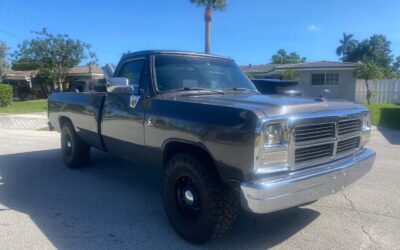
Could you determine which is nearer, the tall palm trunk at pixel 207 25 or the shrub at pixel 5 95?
the tall palm trunk at pixel 207 25

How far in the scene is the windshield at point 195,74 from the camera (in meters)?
4.45

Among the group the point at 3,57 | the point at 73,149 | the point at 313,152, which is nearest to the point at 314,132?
the point at 313,152


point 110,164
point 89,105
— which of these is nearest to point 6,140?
point 110,164

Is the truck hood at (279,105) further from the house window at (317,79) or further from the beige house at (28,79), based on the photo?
the beige house at (28,79)

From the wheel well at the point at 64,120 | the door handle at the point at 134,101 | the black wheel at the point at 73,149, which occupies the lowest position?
the black wheel at the point at 73,149

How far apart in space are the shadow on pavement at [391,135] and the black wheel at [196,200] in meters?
7.72

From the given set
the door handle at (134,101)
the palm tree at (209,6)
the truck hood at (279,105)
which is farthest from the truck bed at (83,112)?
the palm tree at (209,6)

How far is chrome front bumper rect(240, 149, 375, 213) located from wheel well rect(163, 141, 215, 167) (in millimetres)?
604

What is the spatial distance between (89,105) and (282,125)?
350 centimetres

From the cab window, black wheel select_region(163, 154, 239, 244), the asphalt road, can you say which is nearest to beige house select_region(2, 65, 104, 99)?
the asphalt road

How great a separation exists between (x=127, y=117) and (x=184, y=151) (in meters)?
1.13

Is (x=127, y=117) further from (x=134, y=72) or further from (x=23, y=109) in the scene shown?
(x=23, y=109)

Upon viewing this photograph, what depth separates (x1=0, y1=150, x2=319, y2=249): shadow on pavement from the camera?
146 inches

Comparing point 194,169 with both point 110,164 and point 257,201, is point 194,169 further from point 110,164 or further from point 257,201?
point 110,164
